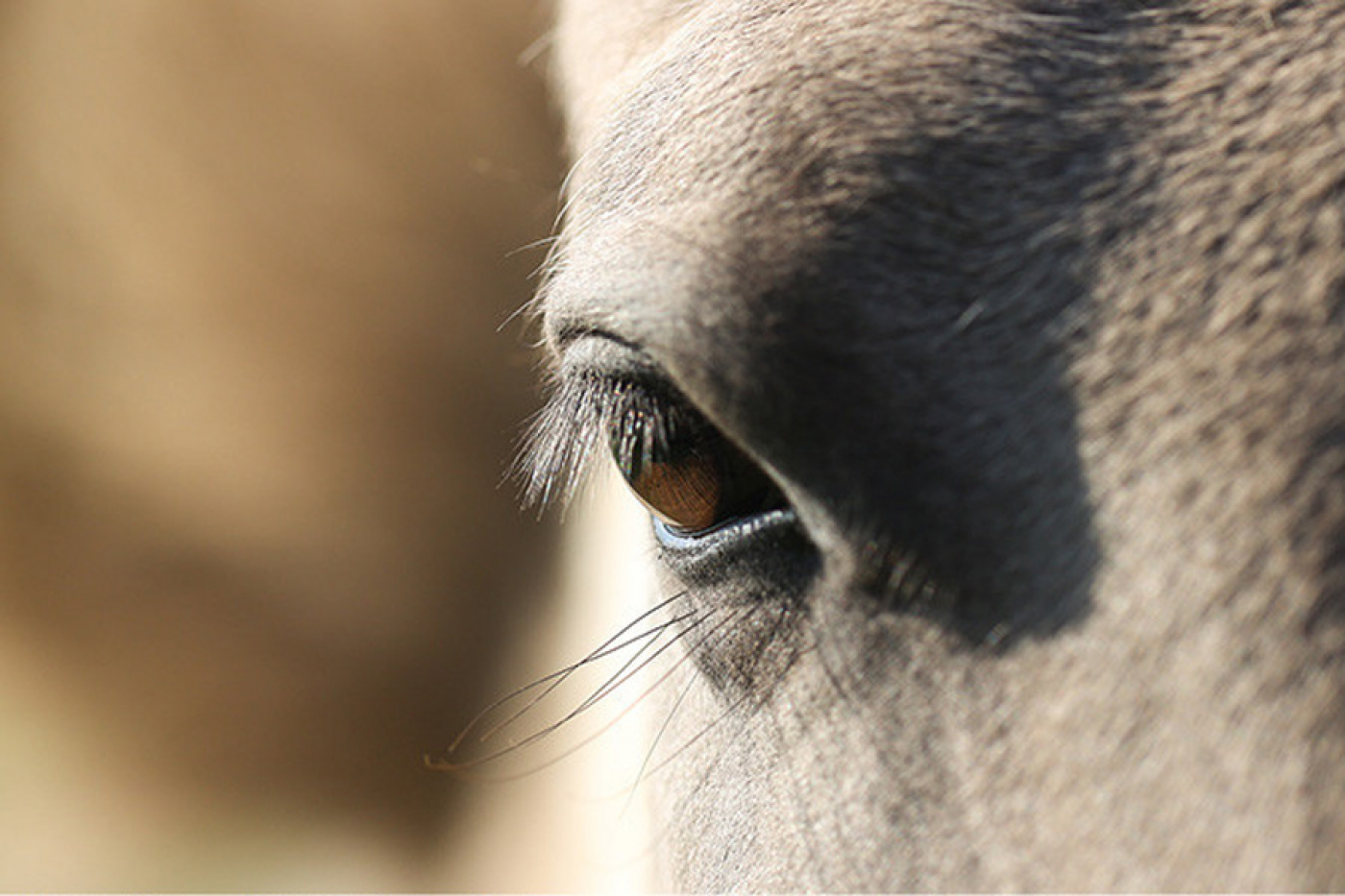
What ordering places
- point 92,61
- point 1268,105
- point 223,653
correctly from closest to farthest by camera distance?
point 1268,105
point 92,61
point 223,653

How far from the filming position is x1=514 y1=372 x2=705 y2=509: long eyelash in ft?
3.49

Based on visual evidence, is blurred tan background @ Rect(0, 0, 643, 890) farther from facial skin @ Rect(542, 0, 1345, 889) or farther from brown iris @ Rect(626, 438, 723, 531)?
facial skin @ Rect(542, 0, 1345, 889)

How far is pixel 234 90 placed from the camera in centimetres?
249

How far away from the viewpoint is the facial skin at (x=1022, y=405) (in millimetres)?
791

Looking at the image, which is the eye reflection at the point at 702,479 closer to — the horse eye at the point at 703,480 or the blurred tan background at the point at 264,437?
the horse eye at the point at 703,480

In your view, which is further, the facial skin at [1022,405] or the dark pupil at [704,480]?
the dark pupil at [704,480]

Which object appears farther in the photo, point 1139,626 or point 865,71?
point 865,71

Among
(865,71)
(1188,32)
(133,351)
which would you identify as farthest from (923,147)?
(133,351)

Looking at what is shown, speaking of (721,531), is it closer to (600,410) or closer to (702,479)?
(702,479)

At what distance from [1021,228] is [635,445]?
38cm

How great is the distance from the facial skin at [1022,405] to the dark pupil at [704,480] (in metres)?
0.03

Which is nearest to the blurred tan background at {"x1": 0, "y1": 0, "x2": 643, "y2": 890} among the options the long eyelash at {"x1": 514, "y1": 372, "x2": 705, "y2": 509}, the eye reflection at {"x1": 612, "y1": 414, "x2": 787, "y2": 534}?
the long eyelash at {"x1": 514, "y1": 372, "x2": 705, "y2": 509}

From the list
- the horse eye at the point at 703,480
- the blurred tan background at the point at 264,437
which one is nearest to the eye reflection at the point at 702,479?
the horse eye at the point at 703,480

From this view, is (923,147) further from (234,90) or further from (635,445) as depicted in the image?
(234,90)
